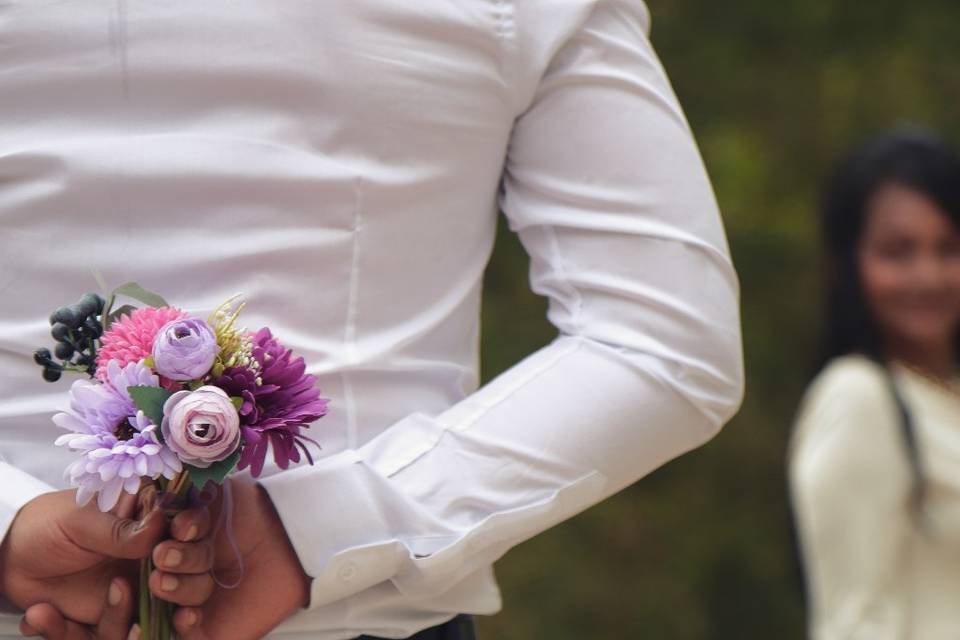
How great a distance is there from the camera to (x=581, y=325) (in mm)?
1419

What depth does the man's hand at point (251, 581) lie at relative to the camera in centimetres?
122

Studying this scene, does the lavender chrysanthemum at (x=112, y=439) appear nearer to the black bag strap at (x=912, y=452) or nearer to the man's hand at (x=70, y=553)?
the man's hand at (x=70, y=553)

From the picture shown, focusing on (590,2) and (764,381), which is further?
(764,381)

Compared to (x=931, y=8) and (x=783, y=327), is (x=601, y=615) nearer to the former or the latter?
(x=783, y=327)

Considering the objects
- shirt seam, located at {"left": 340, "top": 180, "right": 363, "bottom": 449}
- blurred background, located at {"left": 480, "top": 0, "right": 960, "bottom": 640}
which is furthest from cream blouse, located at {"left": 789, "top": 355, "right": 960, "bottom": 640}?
shirt seam, located at {"left": 340, "top": 180, "right": 363, "bottom": 449}

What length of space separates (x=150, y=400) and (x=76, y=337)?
0.36ft

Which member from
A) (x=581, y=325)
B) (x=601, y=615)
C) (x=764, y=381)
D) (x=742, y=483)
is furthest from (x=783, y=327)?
(x=581, y=325)

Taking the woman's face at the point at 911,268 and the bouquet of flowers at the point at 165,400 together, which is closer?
the bouquet of flowers at the point at 165,400

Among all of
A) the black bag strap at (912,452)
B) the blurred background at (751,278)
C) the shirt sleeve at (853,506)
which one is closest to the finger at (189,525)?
the shirt sleeve at (853,506)

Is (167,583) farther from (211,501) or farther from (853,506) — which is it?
(853,506)

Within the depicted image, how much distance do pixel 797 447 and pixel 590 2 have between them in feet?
8.66

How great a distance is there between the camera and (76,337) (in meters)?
1.20

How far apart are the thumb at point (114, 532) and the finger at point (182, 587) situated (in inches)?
1.0

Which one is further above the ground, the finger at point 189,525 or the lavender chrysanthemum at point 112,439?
the lavender chrysanthemum at point 112,439
